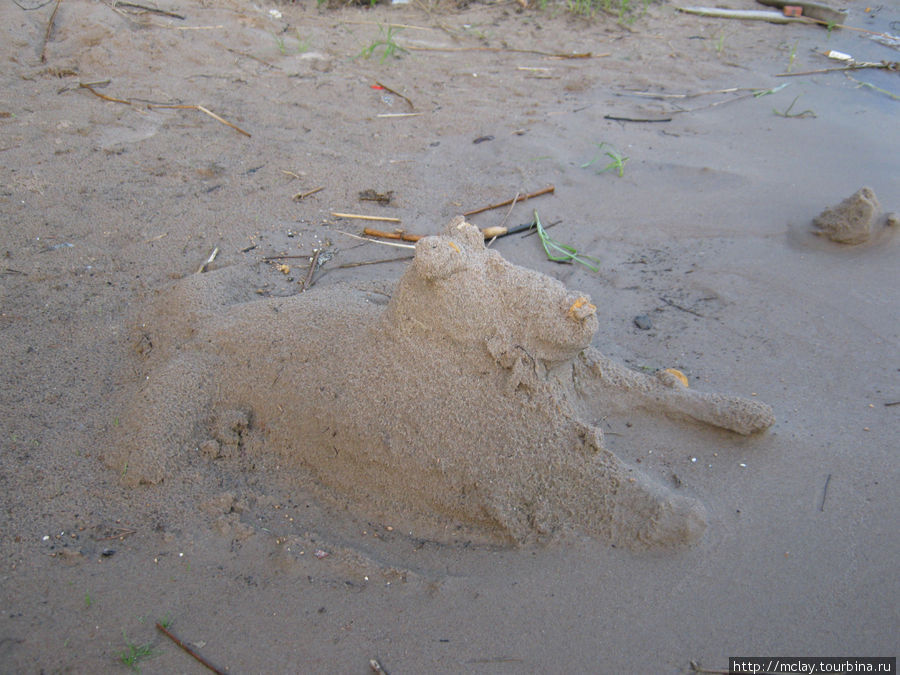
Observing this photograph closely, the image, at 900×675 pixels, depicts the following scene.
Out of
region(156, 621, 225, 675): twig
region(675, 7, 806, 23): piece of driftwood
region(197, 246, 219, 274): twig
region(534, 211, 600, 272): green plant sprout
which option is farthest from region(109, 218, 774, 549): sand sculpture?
region(675, 7, 806, 23): piece of driftwood

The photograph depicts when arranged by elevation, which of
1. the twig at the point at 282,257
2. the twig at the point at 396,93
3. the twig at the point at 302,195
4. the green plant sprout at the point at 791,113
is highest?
the green plant sprout at the point at 791,113

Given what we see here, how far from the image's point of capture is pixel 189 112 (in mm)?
4141

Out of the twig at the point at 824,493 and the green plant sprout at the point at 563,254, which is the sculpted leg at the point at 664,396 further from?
the green plant sprout at the point at 563,254

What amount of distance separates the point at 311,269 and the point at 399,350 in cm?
114

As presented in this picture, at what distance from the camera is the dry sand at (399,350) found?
5.49 ft

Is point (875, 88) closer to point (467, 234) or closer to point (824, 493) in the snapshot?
point (824, 493)

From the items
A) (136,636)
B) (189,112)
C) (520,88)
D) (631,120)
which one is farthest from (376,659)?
(520,88)

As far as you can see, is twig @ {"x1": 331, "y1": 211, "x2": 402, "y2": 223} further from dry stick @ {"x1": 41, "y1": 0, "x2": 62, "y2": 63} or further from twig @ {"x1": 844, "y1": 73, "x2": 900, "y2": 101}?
twig @ {"x1": 844, "y1": 73, "x2": 900, "y2": 101}

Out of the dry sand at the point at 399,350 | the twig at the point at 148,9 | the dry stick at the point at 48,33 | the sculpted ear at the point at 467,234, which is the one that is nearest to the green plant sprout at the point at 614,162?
the dry sand at the point at 399,350

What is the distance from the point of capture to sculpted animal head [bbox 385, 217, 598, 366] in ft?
6.29

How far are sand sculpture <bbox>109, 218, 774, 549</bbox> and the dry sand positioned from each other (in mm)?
25

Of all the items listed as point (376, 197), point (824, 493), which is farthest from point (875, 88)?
point (824, 493)

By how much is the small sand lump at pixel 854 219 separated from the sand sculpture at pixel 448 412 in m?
1.50

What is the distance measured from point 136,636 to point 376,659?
61 centimetres
